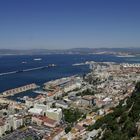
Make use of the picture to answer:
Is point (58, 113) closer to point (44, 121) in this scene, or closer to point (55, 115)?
point (55, 115)

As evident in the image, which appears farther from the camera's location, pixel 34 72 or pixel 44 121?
pixel 34 72

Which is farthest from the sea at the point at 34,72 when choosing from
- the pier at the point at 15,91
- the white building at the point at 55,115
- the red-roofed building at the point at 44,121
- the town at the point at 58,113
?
the red-roofed building at the point at 44,121

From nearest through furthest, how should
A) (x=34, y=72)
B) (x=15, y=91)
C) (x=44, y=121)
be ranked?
(x=44, y=121) → (x=15, y=91) → (x=34, y=72)

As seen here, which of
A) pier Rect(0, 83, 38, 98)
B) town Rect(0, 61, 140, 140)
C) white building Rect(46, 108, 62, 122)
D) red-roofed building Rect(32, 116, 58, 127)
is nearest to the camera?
town Rect(0, 61, 140, 140)

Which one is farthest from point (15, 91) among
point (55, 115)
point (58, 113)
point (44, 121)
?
point (44, 121)

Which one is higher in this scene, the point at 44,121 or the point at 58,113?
the point at 58,113

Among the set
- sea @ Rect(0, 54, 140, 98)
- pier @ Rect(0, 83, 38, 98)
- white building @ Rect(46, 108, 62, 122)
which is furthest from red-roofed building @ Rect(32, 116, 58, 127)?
sea @ Rect(0, 54, 140, 98)

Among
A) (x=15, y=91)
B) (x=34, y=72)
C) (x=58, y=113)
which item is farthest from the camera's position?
(x=34, y=72)

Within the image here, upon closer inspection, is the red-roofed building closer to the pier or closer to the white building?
the white building

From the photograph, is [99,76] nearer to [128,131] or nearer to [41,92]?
[41,92]

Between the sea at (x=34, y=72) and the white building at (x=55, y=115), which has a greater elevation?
the white building at (x=55, y=115)

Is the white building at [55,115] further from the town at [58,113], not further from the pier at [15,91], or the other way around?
the pier at [15,91]
